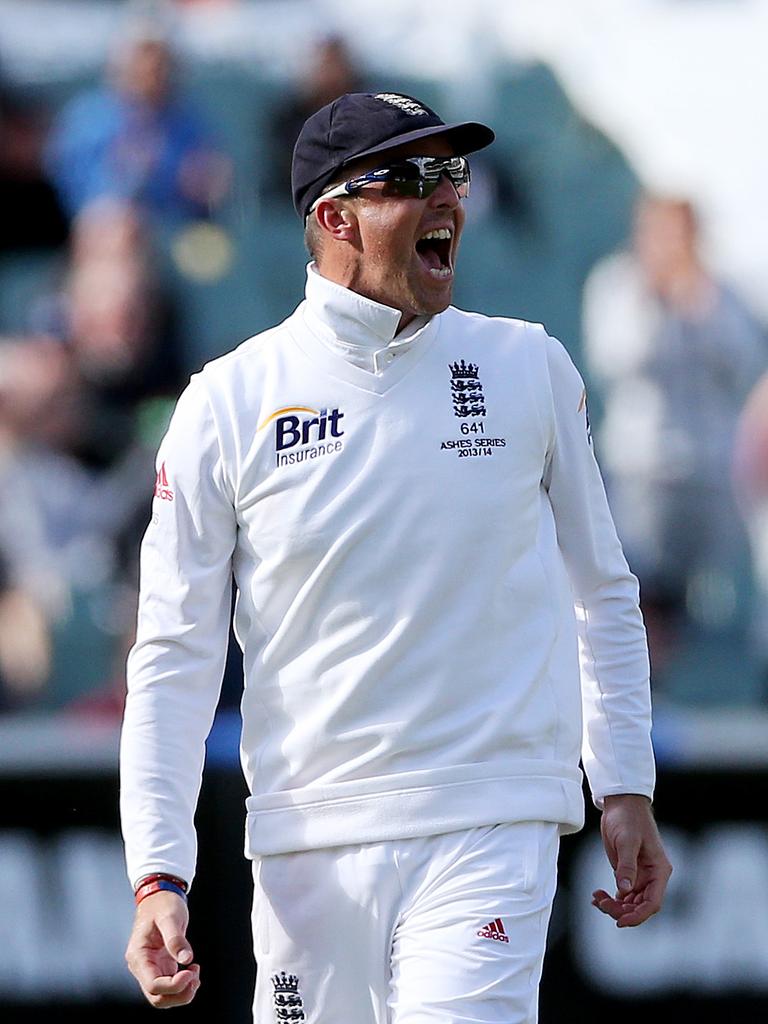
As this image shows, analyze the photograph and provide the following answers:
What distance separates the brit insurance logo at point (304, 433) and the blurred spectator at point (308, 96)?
4645 millimetres

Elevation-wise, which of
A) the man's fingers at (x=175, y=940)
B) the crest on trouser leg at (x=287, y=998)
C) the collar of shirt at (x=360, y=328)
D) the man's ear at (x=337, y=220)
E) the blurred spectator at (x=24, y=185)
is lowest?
the crest on trouser leg at (x=287, y=998)

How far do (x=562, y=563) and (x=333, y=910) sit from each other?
72 centimetres

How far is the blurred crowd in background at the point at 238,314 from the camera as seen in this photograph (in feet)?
22.3

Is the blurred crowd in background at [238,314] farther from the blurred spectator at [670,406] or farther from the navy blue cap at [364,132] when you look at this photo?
the navy blue cap at [364,132]

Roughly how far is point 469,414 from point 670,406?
4.07 meters

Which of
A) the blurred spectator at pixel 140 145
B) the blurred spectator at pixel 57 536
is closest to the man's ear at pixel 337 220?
the blurred spectator at pixel 57 536

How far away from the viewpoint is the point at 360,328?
302 cm

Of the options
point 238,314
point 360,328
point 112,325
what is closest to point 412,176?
point 360,328

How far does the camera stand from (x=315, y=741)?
2934mm

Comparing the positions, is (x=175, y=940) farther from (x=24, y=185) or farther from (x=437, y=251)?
(x=24, y=185)

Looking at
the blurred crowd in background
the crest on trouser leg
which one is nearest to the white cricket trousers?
the crest on trouser leg

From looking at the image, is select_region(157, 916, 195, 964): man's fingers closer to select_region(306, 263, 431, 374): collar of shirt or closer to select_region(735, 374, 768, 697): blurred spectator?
select_region(306, 263, 431, 374): collar of shirt

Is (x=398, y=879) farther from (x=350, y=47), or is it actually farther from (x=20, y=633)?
(x=350, y=47)

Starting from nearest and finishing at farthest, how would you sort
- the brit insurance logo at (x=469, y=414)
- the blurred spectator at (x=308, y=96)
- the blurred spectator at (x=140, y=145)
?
the brit insurance logo at (x=469, y=414), the blurred spectator at (x=140, y=145), the blurred spectator at (x=308, y=96)
